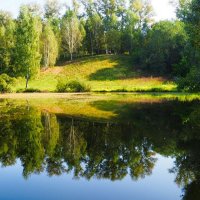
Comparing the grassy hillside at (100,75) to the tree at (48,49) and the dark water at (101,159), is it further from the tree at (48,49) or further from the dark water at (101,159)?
the dark water at (101,159)

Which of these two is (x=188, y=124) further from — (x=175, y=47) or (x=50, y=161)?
(x=175, y=47)

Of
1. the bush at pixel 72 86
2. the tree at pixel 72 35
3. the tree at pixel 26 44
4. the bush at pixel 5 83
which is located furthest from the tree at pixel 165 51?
the bush at pixel 5 83

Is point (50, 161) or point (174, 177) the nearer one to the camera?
point (174, 177)

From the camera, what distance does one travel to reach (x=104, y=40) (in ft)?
334

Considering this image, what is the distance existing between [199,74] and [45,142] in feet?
56.1

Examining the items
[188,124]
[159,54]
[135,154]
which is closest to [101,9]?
[159,54]

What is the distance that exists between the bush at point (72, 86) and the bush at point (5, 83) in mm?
7430

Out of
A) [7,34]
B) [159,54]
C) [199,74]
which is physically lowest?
[199,74]

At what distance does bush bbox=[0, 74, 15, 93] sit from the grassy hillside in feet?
8.95

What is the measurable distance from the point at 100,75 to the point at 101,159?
6305 centimetres

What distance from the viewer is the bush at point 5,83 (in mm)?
54612

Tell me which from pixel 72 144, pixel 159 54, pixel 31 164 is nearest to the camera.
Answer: pixel 31 164

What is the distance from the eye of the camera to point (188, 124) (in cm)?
2138

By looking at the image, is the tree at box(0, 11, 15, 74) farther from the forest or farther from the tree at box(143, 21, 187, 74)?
the tree at box(143, 21, 187, 74)
